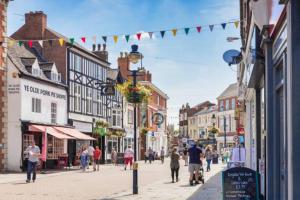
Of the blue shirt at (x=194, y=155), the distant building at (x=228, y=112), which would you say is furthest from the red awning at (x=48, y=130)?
the distant building at (x=228, y=112)

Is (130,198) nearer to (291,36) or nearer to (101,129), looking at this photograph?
(291,36)

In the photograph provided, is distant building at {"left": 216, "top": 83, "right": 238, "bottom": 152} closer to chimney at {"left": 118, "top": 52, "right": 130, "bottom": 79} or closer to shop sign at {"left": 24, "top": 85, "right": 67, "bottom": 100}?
chimney at {"left": 118, "top": 52, "right": 130, "bottom": 79}

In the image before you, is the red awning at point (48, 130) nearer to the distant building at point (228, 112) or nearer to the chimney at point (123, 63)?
the chimney at point (123, 63)

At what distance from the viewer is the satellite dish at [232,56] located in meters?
21.0

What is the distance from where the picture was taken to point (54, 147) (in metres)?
35.2

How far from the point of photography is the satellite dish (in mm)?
20969

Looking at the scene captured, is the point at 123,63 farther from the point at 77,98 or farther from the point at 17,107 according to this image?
the point at 17,107

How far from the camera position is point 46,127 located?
1316 inches

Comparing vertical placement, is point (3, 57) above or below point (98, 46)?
below

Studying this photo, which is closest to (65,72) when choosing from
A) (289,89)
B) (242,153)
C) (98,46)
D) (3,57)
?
(3,57)

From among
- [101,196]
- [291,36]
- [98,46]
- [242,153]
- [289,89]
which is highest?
[98,46]

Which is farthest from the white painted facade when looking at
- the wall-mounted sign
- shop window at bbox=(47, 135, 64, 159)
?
the wall-mounted sign

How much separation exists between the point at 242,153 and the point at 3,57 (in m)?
17.9

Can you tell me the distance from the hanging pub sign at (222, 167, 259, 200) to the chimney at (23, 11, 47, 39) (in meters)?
32.1
